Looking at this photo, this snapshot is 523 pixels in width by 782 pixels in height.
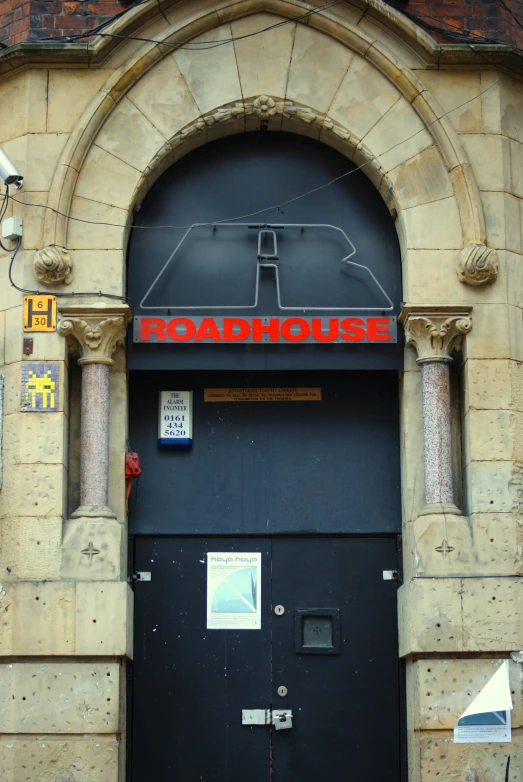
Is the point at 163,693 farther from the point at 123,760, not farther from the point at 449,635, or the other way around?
the point at 449,635

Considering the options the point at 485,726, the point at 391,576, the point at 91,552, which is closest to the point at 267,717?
the point at 391,576

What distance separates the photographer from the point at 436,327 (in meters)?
12.4

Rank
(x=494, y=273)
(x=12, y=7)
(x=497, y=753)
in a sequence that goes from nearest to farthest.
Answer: (x=497, y=753), (x=494, y=273), (x=12, y=7)

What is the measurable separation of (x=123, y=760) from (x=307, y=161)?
604 cm

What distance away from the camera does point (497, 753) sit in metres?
11.6

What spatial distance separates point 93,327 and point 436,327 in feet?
10.5

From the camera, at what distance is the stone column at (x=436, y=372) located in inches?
482

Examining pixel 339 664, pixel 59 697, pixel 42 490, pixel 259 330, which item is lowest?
pixel 59 697

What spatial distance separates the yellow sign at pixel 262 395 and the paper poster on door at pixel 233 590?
4.98 ft

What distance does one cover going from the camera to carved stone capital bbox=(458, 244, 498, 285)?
12359 millimetres

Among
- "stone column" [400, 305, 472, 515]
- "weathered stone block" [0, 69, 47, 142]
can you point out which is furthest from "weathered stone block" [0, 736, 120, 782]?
"weathered stone block" [0, 69, 47, 142]

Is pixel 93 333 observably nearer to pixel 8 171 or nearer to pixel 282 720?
pixel 8 171

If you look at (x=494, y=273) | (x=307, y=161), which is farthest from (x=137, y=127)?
(x=494, y=273)

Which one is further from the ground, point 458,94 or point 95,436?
point 458,94
